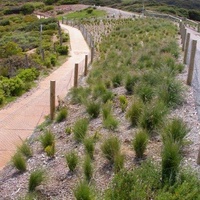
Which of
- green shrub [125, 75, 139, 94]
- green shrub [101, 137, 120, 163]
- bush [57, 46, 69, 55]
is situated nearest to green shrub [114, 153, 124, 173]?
green shrub [101, 137, 120, 163]

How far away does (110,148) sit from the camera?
9.12m

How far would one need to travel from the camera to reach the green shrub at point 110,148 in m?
9.02

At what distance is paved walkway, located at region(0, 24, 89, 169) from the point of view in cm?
1260

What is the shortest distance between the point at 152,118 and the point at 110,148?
5.18 feet

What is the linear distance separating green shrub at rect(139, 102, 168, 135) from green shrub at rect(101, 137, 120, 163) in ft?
3.69

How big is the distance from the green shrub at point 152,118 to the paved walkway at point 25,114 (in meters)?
4.14

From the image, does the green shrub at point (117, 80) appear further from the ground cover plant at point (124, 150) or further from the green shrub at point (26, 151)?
the green shrub at point (26, 151)

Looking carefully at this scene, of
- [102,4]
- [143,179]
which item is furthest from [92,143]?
[102,4]

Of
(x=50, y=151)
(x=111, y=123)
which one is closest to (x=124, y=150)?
(x=111, y=123)

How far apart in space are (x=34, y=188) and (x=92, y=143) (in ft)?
6.22

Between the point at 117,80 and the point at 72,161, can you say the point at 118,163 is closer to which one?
the point at 72,161

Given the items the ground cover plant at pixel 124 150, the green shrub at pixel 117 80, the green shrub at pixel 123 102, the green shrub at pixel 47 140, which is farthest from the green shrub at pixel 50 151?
the green shrub at pixel 117 80

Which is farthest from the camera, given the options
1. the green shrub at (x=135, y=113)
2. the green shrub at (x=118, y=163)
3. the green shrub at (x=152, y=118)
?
the green shrub at (x=135, y=113)

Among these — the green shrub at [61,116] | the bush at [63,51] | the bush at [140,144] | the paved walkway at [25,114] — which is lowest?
the bush at [63,51]
